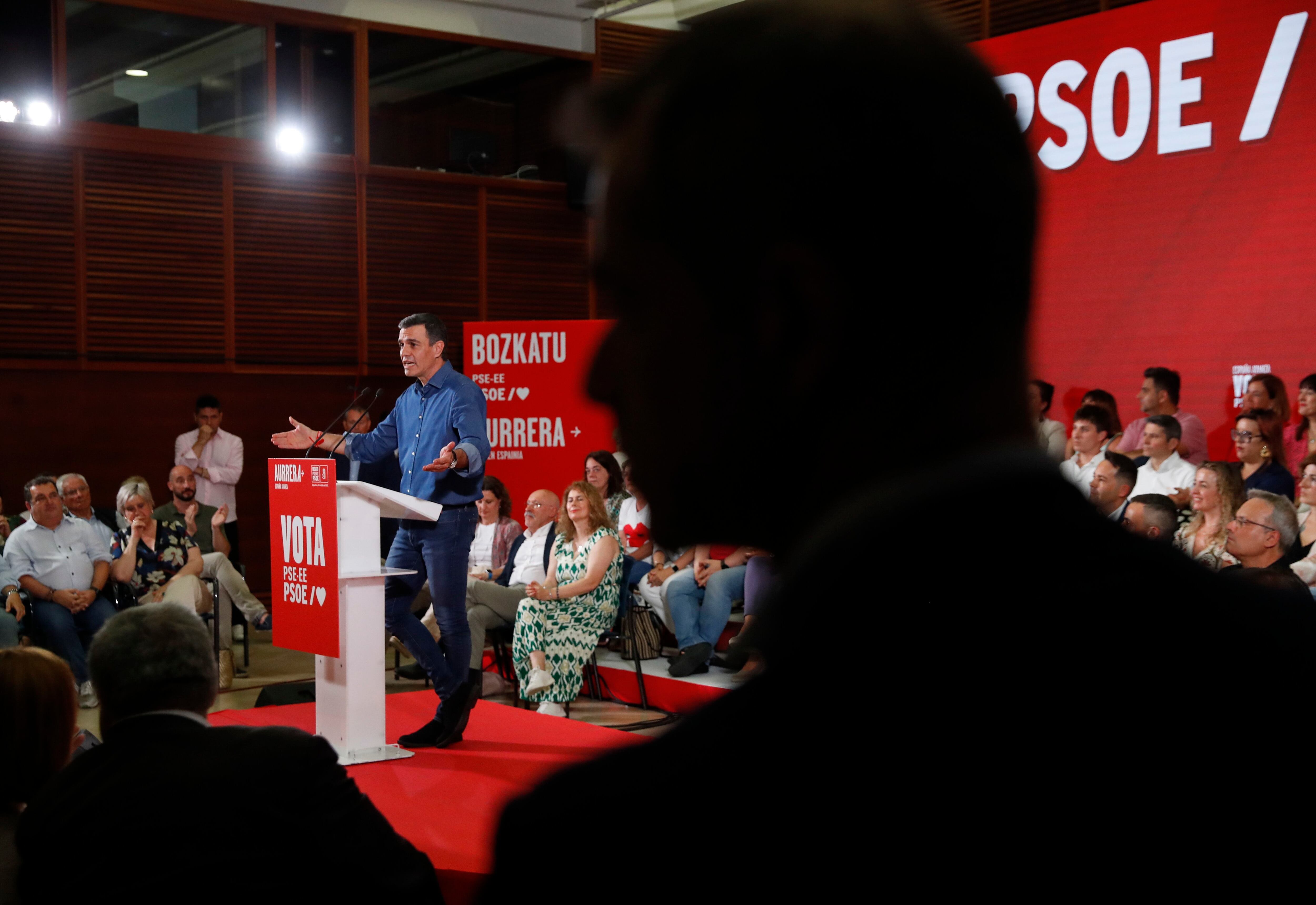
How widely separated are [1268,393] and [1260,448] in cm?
41

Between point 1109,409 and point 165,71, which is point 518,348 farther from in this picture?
point 1109,409

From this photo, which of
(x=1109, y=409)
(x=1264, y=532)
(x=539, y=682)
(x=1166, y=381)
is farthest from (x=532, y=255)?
(x=1264, y=532)

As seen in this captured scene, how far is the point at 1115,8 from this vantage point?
21.6ft

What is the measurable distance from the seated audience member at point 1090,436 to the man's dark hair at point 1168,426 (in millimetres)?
347

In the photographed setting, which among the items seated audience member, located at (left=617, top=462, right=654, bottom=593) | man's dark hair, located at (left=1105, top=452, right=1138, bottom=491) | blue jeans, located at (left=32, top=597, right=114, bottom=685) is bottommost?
blue jeans, located at (left=32, top=597, right=114, bottom=685)

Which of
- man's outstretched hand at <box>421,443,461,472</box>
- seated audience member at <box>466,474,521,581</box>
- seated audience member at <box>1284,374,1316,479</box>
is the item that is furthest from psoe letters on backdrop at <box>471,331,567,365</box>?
seated audience member at <box>1284,374,1316,479</box>

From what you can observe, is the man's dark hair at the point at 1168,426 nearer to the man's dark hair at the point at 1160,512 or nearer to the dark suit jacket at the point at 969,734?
the man's dark hair at the point at 1160,512

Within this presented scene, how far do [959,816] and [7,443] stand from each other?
8773 mm

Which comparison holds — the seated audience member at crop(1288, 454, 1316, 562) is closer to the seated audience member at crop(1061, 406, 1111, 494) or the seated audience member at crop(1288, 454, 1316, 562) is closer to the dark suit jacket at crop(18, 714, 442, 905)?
the seated audience member at crop(1061, 406, 1111, 494)

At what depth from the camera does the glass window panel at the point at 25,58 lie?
763 cm

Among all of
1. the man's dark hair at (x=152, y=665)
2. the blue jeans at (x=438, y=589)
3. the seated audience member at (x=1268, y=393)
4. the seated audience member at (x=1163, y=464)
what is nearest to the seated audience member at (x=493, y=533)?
the blue jeans at (x=438, y=589)

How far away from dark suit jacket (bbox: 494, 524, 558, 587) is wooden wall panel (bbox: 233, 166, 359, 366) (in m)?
3.29

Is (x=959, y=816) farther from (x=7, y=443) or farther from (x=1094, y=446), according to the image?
(x=7, y=443)

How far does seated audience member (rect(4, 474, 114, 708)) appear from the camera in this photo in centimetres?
573
